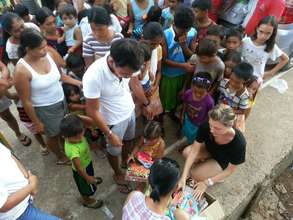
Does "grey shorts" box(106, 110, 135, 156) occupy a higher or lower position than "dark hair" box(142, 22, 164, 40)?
lower

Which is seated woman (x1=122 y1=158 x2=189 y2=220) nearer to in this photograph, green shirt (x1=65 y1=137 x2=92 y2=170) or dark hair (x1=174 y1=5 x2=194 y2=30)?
green shirt (x1=65 y1=137 x2=92 y2=170)

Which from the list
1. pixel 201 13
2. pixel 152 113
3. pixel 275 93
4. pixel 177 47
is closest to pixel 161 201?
pixel 152 113

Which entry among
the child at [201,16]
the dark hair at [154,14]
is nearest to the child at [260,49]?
the child at [201,16]

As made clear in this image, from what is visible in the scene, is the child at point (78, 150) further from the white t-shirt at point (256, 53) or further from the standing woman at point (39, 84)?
the white t-shirt at point (256, 53)

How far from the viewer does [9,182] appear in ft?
6.42

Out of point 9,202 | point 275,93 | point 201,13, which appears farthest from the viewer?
point 275,93

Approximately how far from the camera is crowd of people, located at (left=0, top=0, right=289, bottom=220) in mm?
2113

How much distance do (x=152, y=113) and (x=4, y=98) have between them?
64.4 inches

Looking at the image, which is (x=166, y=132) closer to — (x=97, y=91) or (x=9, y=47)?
(x=97, y=91)

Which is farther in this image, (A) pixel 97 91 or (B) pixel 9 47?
(B) pixel 9 47

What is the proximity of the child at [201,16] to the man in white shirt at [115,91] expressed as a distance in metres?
1.32

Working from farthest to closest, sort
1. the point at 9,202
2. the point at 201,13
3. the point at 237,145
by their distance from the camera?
1. the point at 201,13
2. the point at 237,145
3. the point at 9,202

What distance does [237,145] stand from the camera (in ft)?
8.74

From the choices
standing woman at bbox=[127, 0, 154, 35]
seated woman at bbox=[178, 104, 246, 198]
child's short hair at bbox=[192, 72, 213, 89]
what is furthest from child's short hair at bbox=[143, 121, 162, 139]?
standing woman at bbox=[127, 0, 154, 35]
